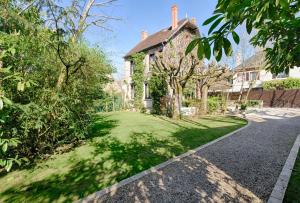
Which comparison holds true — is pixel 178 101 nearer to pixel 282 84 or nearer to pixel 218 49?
pixel 218 49

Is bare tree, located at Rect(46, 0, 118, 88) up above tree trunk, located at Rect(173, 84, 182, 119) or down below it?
above

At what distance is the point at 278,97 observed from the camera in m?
32.0

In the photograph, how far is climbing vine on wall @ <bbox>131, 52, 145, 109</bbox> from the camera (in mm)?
24811

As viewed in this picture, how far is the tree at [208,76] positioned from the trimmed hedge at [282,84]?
1720 centimetres

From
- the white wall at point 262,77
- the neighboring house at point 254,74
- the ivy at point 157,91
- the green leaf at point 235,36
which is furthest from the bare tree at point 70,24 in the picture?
the neighboring house at point 254,74

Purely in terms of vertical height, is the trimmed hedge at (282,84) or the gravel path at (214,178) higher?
the trimmed hedge at (282,84)

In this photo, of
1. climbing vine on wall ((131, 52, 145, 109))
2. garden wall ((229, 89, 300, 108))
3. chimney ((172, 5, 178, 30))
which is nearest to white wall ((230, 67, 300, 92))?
garden wall ((229, 89, 300, 108))

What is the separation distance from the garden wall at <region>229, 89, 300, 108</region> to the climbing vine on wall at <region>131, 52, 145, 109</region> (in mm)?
20926

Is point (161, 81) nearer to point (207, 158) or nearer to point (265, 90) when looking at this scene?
point (207, 158)

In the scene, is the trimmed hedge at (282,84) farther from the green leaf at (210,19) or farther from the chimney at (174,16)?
the green leaf at (210,19)

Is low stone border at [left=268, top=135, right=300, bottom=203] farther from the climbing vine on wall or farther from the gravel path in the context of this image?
the climbing vine on wall

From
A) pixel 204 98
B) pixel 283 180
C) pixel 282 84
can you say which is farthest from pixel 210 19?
pixel 282 84

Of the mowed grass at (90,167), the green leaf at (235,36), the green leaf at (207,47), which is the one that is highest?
the green leaf at (235,36)

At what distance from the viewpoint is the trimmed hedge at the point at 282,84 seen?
101 ft
